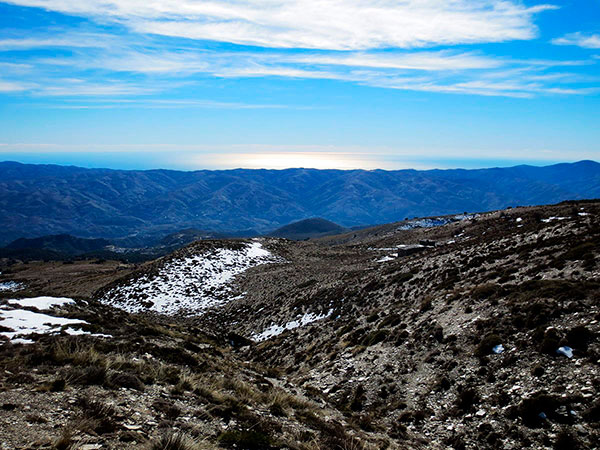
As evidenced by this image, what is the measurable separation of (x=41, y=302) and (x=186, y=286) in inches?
958

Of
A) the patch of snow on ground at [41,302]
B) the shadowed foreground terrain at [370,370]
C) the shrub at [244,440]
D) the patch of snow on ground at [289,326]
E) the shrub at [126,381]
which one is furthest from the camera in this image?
the patch of snow on ground at [289,326]

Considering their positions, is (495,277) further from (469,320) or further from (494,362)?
(494,362)

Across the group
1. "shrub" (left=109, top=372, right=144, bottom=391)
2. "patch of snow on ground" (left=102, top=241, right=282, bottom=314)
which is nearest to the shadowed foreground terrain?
"shrub" (left=109, top=372, right=144, bottom=391)

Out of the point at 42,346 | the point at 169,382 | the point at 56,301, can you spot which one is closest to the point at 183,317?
the point at 56,301

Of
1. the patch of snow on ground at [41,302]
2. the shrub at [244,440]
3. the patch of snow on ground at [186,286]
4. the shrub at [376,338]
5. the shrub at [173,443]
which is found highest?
the shrub at [173,443]

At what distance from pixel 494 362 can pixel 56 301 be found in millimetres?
25086

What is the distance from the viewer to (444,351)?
52.6ft

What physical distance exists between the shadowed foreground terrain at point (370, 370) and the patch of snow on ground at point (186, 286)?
519 inches

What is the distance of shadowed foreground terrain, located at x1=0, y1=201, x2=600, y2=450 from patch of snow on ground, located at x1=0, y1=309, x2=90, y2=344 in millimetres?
413

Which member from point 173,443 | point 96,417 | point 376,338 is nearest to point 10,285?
point 376,338

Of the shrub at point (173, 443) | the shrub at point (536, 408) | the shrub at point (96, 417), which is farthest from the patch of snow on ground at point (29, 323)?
the shrub at point (536, 408)

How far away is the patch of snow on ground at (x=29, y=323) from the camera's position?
15053 mm

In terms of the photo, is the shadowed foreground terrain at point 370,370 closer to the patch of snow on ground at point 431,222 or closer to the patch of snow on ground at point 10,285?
the patch of snow on ground at point 431,222

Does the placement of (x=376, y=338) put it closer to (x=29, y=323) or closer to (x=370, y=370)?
(x=370, y=370)
